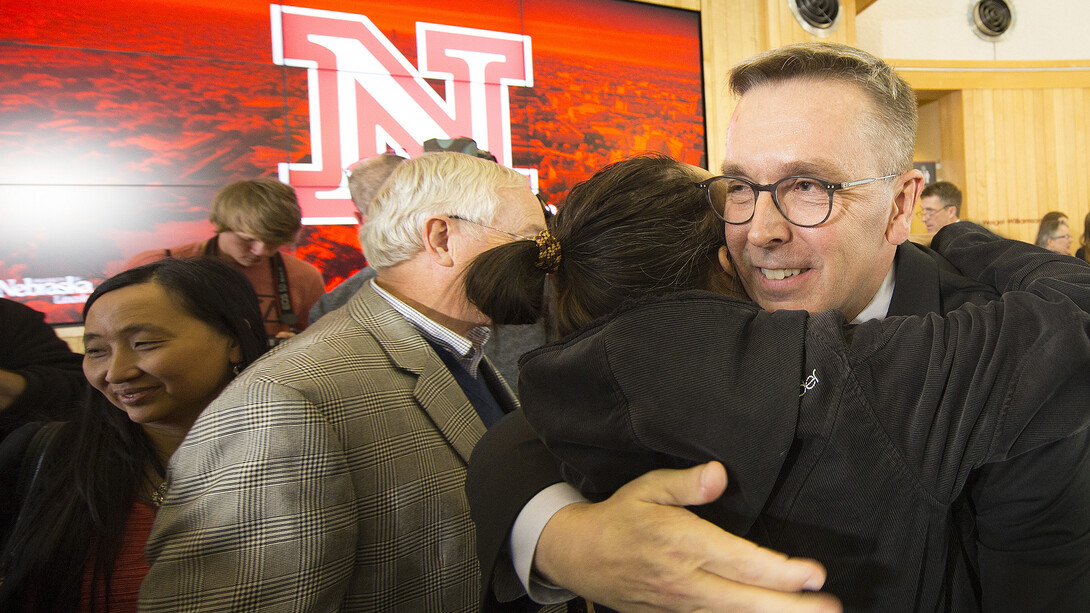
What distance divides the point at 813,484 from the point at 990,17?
9.32 m

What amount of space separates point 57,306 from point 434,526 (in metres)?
3.69

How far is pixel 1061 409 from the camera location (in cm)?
69

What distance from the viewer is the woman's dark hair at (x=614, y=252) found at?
1.00 metres

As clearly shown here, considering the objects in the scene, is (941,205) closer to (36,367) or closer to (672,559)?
(672,559)

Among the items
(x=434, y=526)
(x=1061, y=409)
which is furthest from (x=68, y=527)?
(x=1061, y=409)

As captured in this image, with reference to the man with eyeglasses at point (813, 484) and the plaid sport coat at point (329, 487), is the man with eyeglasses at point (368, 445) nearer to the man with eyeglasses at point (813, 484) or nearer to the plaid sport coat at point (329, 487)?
the plaid sport coat at point (329, 487)

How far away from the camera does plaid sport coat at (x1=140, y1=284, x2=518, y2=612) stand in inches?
42.6

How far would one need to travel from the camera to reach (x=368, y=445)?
130 centimetres

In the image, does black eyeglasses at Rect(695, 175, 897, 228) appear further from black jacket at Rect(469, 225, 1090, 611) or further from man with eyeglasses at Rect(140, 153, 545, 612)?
man with eyeglasses at Rect(140, 153, 545, 612)

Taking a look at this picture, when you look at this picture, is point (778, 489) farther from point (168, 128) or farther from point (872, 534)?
point (168, 128)

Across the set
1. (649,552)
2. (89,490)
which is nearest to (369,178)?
(89,490)

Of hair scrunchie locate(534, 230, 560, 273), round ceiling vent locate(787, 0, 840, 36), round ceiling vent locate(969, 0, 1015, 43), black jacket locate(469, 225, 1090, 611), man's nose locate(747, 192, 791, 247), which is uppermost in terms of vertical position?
round ceiling vent locate(969, 0, 1015, 43)

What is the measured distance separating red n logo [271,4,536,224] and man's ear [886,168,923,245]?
401 cm

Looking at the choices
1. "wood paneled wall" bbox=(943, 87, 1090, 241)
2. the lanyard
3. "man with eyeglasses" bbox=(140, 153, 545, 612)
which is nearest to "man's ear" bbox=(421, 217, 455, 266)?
"man with eyeglasses" bbox=(140, 153, 545, 612)
